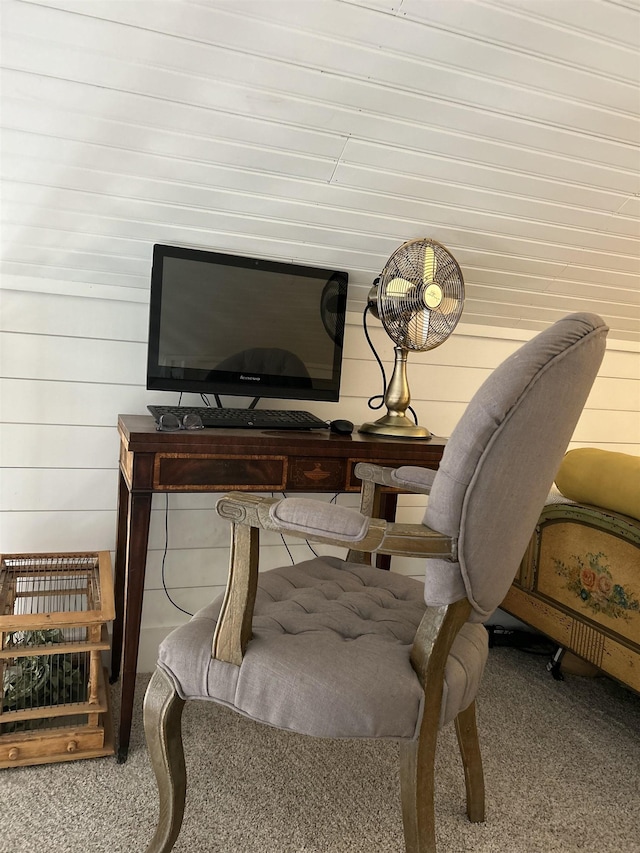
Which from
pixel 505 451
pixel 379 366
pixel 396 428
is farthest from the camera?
pixel 379 366

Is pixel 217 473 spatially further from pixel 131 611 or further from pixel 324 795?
pixel 324 795

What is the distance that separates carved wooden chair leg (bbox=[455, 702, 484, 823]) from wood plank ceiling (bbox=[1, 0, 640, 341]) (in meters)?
1.39

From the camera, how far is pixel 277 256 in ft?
7.06

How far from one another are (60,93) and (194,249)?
0.55 meters

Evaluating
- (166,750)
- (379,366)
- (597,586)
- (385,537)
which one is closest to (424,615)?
(385,537)

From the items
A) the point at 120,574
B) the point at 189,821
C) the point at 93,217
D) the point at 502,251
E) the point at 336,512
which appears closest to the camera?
the point at 336,512

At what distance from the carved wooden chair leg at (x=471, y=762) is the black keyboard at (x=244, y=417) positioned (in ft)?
2.90

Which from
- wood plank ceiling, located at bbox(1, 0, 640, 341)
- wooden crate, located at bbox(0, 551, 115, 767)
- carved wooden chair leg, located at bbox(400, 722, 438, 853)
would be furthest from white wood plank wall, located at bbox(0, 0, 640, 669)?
carved wooden chair leg, located at bbox(400, 722, 438, 853)

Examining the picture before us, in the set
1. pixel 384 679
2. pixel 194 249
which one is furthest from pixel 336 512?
pixel 194 249

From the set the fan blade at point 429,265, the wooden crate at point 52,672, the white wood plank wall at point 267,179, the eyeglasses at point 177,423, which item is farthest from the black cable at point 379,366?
the wooden crate at point 52,672

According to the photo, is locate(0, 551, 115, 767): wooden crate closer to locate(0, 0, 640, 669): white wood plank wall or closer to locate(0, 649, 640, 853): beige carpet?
locate(0, 649, 640, 853): beige carpet

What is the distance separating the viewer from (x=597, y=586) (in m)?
1.98

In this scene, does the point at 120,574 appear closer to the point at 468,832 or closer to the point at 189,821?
the point at 189,821

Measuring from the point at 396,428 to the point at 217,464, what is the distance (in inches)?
23.4
